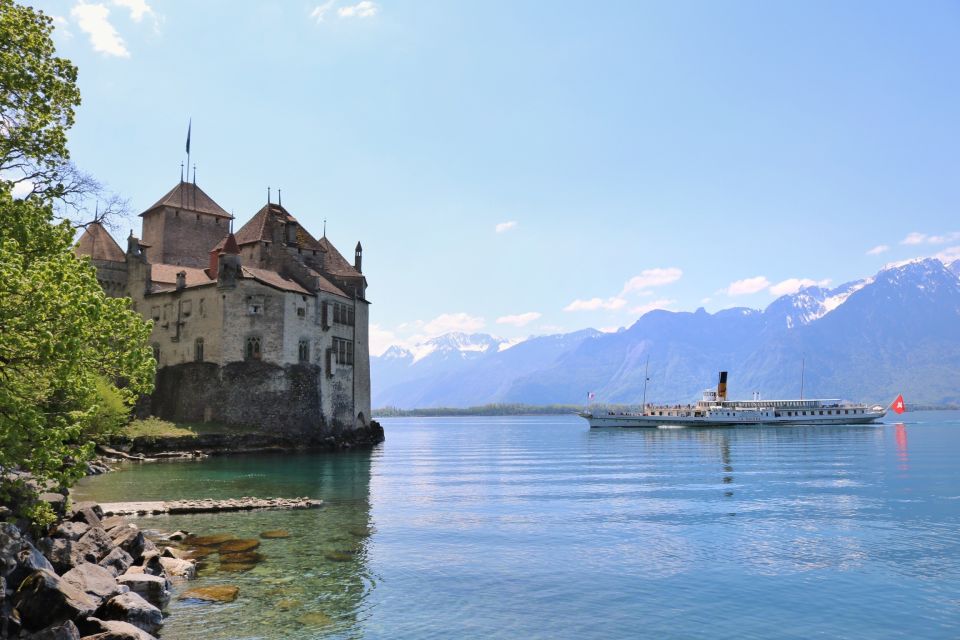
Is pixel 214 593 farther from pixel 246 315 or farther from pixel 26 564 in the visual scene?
pixel 246 315

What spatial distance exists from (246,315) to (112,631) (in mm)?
60096

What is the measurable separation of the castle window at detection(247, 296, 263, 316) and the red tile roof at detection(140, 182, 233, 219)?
22619 millimetres

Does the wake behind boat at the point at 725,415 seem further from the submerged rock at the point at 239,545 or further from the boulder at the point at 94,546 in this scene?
the boulder at the point at 94,546

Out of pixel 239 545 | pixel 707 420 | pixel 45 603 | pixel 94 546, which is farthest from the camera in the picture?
pixel 707 420

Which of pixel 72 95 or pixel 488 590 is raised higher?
pixel 72 95

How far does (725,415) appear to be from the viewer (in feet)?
448

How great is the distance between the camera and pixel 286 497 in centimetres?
3744

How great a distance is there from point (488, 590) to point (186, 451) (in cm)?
5282

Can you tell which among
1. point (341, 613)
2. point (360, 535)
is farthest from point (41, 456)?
point (360, 535)

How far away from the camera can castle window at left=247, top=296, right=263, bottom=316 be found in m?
71.3

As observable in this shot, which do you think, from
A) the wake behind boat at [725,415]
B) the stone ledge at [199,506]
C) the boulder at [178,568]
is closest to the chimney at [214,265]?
the stone ledge at [199,506]

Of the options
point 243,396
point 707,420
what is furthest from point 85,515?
point 707,420

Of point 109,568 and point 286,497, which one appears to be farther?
point 286,497

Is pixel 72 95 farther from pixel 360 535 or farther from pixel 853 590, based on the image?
pixel 853 590
